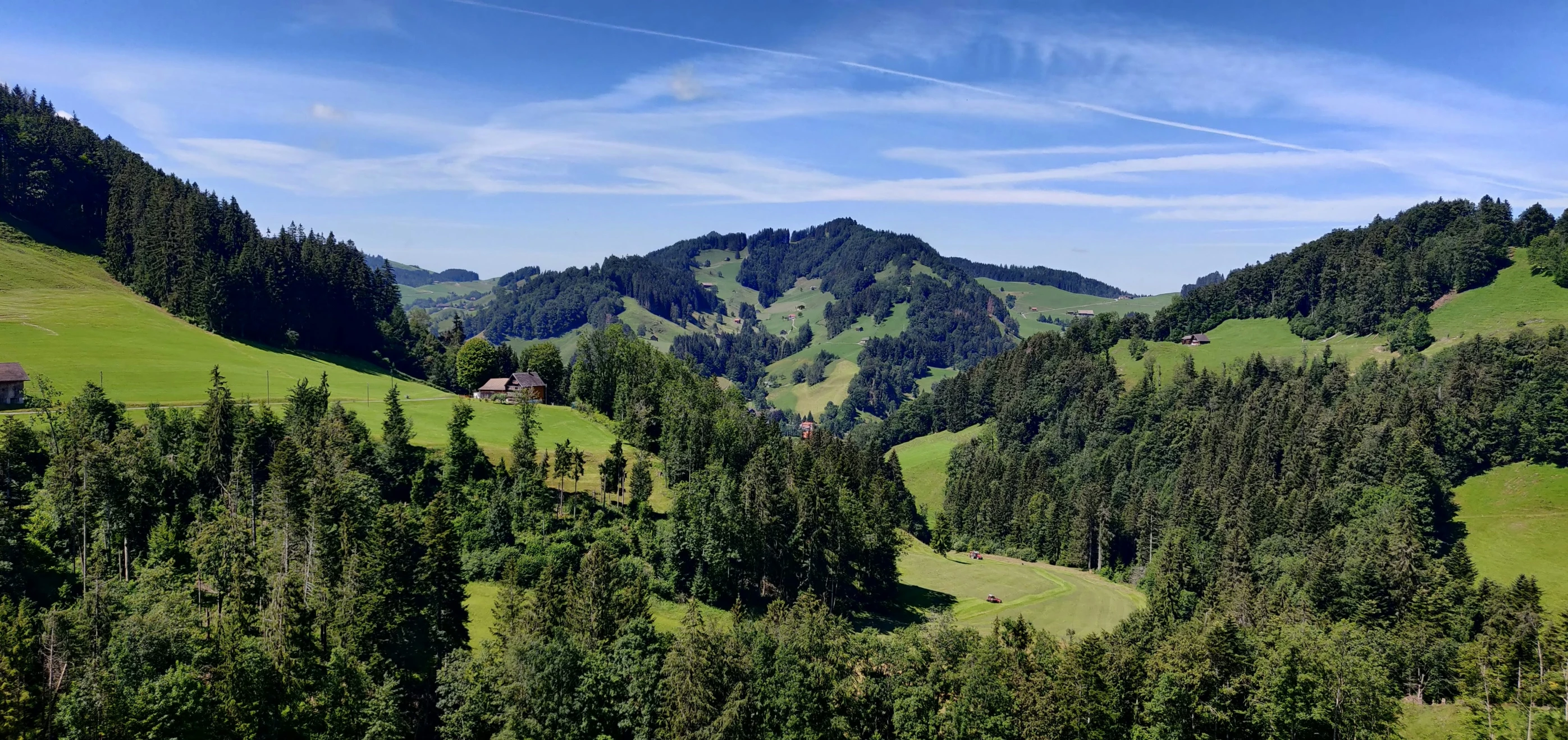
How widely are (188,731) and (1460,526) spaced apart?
149342 millimetres

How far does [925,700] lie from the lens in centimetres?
5309

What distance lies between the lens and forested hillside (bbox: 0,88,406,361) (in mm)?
156500

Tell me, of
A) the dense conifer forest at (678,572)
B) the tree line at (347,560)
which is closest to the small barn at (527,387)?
the dense conifer forest at (678,572)

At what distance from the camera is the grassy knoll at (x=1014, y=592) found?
102 m

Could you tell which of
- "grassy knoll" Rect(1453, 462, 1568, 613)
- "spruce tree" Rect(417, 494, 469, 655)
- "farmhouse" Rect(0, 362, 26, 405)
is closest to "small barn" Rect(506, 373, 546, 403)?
"farmhouse" Rect(0, 362, 26, 405)

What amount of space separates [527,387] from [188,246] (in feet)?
254

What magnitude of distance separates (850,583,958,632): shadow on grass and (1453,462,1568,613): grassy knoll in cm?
6688

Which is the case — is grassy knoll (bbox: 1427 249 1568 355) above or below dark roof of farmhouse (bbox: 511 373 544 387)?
above

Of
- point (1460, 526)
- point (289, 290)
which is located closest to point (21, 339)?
point (289, 290)

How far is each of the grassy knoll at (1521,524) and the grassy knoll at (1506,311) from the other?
67.6m

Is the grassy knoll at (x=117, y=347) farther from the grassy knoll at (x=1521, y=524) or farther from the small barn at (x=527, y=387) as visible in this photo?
the grassy knoll at (x=1521, y=524)

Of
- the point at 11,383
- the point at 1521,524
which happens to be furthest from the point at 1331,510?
the point at 11,383

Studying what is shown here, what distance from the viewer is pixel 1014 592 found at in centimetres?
11412

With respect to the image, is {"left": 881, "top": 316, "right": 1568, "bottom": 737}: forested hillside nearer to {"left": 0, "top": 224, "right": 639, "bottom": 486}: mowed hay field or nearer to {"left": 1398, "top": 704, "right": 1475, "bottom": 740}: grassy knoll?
{"left": 1398, "top": 704, "right": 1475, "bottom": 740}: grassy knoll
